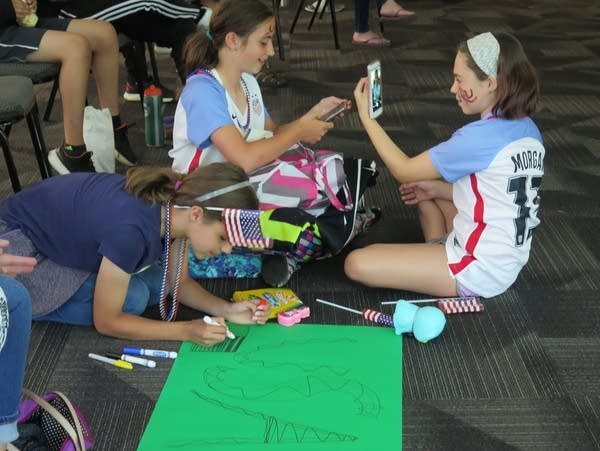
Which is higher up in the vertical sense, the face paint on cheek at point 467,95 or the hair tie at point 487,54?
the hair tie at point 487,54

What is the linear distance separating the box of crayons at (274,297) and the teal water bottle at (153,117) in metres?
1.30

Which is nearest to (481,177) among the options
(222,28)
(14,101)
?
(222,28)

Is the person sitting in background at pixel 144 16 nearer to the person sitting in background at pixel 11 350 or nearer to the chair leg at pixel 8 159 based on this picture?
the chair leg at pixel 8 159

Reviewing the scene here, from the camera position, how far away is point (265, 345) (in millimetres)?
1807

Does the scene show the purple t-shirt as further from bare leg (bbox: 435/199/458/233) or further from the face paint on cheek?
bare leg (bbox: 435/199/458/233)

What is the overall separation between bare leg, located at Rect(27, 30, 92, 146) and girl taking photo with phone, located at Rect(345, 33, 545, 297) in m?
1.06

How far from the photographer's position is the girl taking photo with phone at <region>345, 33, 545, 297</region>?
1871mm

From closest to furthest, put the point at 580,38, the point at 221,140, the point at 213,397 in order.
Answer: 1. the point at 213,397
2. the point at 221,140
3. the point at 580,38

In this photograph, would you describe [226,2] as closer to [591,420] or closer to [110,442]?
[110,442]

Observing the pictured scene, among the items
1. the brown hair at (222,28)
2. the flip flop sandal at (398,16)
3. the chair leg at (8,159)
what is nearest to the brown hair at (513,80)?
the brown hair at (222,28)

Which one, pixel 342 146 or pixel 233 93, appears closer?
A: pixel 233 93

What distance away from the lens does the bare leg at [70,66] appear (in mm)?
2473

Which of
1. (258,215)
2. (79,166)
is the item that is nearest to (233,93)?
(258,215)

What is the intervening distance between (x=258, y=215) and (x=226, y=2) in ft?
2.39
